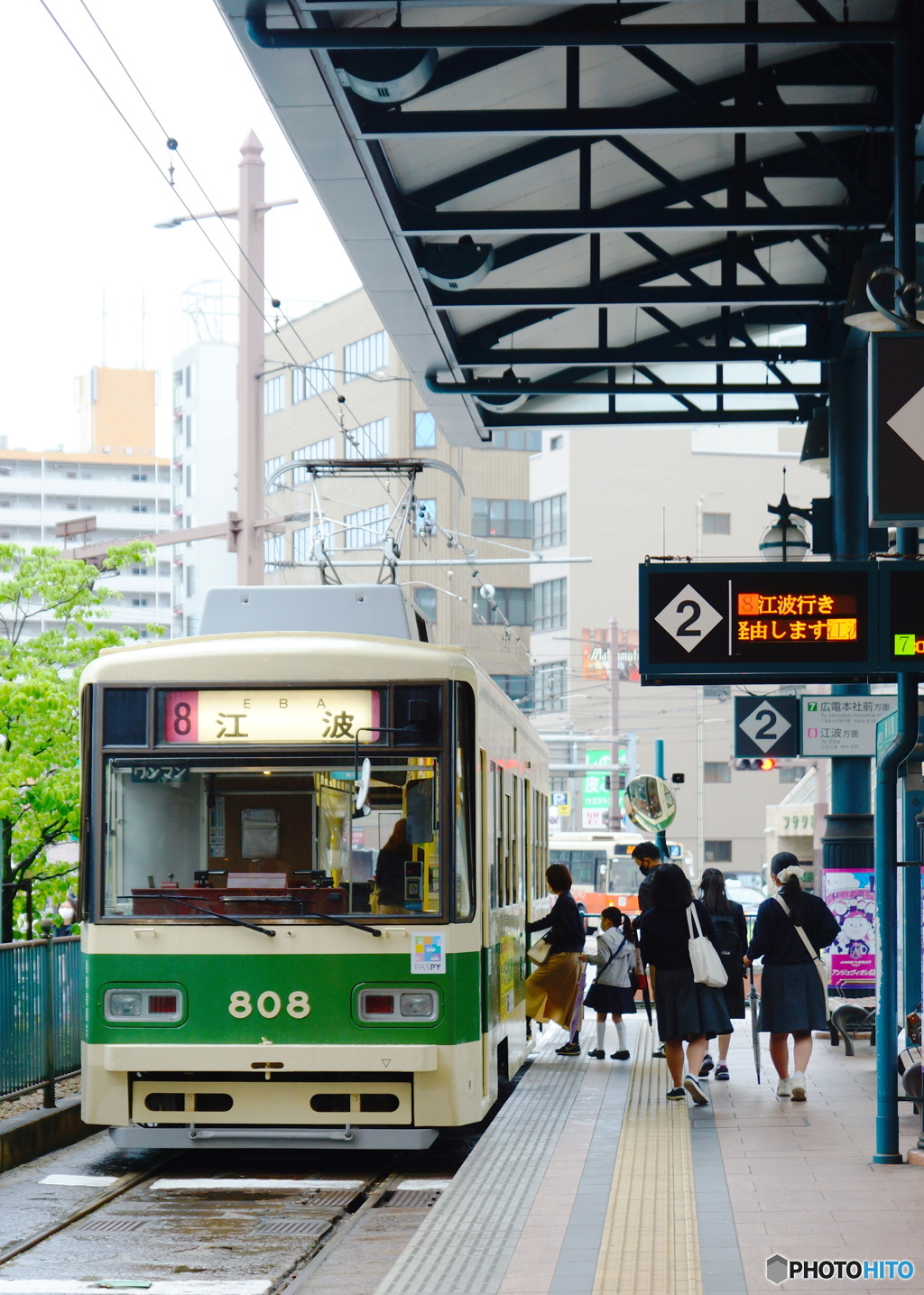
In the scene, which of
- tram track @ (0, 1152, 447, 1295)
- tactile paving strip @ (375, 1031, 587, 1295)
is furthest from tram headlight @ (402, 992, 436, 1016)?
tram track @ (0, 1152, 447, 1295)

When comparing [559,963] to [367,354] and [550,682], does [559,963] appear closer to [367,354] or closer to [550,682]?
[367,354]

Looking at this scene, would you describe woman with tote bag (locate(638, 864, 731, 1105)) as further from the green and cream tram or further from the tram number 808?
the tram number 808

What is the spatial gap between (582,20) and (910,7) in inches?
77.5

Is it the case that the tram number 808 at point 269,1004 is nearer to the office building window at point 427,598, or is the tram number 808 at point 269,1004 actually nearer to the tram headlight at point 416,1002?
the tram headlight at point 416,1002

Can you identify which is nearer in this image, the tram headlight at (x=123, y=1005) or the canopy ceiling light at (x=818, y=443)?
the tram headlight at (x=123, y=1005)

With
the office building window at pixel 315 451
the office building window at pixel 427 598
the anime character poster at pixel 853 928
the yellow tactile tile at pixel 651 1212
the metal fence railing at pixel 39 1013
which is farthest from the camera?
the office building window at pixel 315 451

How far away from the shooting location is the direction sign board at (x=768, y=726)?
15.5 metres

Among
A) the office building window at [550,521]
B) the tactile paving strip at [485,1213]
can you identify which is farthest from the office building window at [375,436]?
the tactile paving strip at [485,1213]

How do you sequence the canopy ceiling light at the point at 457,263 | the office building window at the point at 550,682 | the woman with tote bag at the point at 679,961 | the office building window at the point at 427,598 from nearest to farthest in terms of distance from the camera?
the woman with tote bag at the point at 679,961, the canopy ceiling light at the point at 457,263, the office building window at the point at 427,598, the office building window at the point at 550,682

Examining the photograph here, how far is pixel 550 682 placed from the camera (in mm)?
69625

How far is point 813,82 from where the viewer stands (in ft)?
38.9

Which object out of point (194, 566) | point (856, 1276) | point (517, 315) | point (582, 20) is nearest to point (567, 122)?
point (582, 20)

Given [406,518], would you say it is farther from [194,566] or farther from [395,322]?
[194,566]

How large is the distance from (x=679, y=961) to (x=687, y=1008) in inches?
11.9
